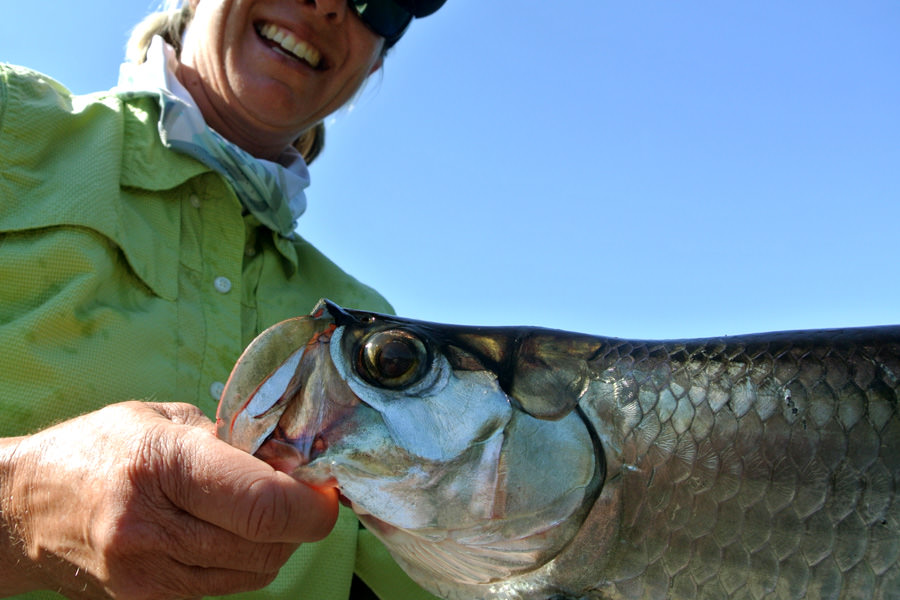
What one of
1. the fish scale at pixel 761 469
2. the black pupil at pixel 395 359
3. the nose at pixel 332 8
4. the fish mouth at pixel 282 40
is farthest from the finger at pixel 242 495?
the nose at pixel 332 8

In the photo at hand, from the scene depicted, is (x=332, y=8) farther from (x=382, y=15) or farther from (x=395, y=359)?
(x=395, y=359)

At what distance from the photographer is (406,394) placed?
125 cm

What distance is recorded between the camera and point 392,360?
4.13ft

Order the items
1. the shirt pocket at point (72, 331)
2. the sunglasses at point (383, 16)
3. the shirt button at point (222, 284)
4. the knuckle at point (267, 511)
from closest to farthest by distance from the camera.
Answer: the knuckle at point (267, 511) → the shirt pocket at point (72, 331) → the shirt button at point (222, 284) → the sunglasses at point (383, 16)

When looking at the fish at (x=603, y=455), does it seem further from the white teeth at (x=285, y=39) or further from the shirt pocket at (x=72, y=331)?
the white teeth at (x=285, y=39)

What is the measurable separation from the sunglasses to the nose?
0.04m

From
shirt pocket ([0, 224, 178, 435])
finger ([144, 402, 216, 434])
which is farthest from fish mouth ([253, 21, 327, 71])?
finger ([144, 402, 216, 434])

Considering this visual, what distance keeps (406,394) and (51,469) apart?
1.99 feet

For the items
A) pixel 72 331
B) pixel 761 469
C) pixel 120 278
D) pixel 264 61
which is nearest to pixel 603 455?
pixel 761 469

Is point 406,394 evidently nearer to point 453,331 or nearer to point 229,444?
point 453,331

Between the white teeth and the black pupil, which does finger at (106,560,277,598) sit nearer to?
the black pupil

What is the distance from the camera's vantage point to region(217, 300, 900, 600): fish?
3.87 feet

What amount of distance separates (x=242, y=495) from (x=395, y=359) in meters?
0.32

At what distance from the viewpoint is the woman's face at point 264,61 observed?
252 centimetres
